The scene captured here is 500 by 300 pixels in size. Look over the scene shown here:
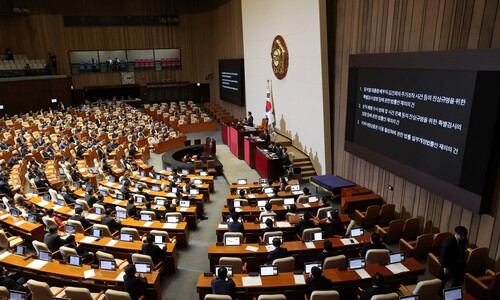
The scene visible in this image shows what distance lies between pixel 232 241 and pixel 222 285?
5.99ft

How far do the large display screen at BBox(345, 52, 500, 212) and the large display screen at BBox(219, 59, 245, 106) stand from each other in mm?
13225

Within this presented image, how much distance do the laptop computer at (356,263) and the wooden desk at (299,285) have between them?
3.8 inches

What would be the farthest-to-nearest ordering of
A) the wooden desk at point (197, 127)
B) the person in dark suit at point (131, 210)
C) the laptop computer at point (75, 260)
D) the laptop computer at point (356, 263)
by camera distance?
the wooden desk at point (197, 127)
the person in dark suit at point (131, 210)
the laptop computer at point (75, 260)
the laptop computer at point (356, 263)

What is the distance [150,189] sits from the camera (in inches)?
496

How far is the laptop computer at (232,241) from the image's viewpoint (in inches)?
296

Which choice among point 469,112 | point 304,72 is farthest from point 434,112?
point 304,72

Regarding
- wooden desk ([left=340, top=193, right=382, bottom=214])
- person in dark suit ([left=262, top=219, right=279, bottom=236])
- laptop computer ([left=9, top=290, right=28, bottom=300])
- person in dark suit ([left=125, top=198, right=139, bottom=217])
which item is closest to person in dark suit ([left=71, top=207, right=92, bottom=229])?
person in dark suit ([left=125, top=198, right=139, bottom=217])

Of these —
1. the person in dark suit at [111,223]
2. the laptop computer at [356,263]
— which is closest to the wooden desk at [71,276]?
the person in dark suit at [111,223]

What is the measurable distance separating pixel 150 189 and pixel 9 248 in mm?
4811

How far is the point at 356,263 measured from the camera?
21.0 feet

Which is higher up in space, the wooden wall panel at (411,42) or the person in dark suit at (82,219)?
the wooden wall panel at (411,42)

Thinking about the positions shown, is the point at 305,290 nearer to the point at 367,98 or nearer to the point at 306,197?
the point at 306,197

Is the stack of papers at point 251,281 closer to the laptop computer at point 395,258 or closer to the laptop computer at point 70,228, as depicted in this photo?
the laptop computer at point 395,258

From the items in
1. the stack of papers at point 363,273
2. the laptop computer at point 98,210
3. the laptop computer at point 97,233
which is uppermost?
the stack of papers at point 363,273
